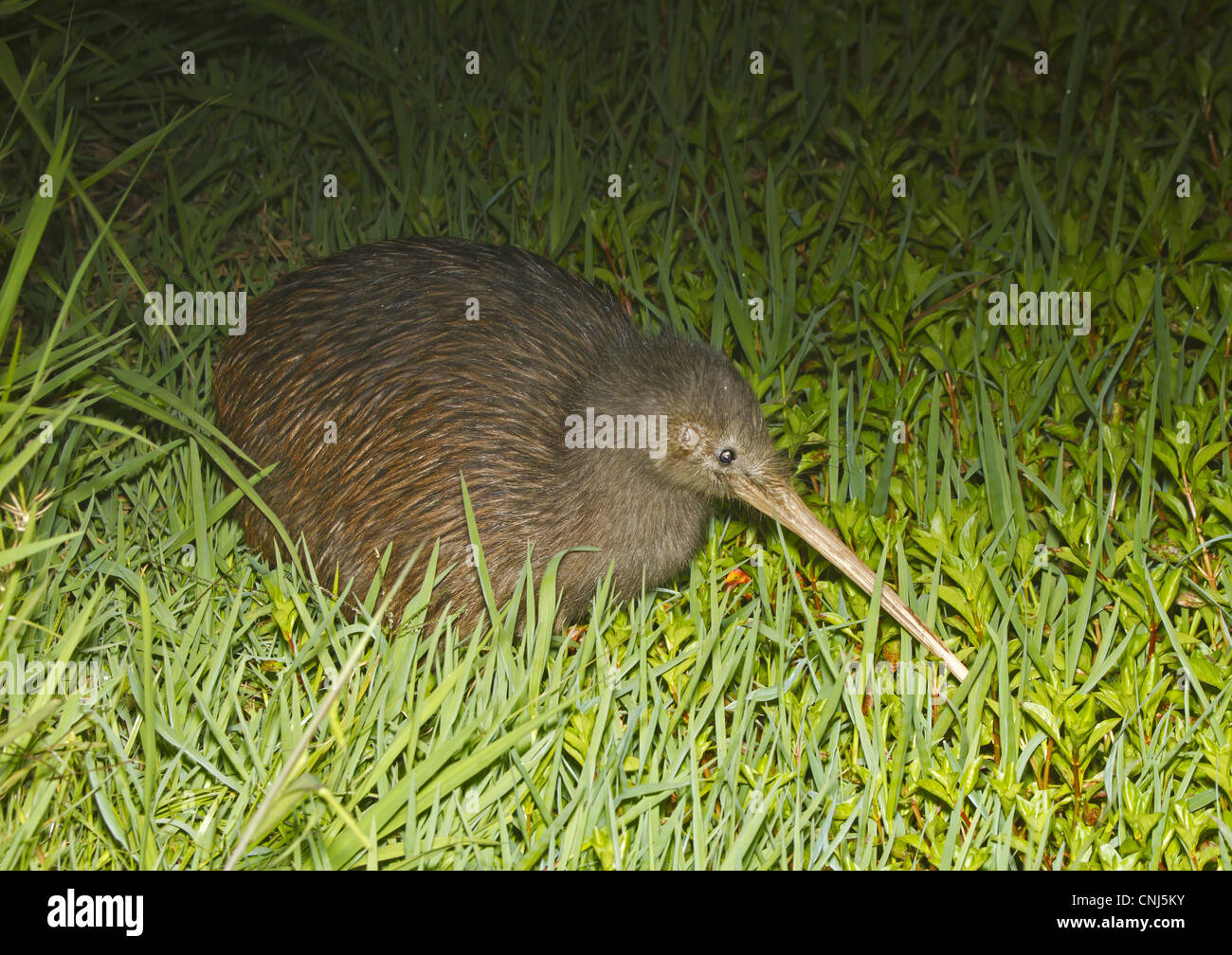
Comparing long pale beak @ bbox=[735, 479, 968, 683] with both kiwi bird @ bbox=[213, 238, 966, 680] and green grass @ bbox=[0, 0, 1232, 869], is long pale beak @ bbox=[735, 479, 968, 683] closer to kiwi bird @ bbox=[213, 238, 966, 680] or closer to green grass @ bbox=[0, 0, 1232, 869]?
kiwi bird @ bbox=[213, 238, 966, 680]

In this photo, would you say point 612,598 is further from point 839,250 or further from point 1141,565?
point 839,250

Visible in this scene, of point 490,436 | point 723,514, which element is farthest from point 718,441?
point 723,514

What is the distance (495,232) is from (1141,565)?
109 inches

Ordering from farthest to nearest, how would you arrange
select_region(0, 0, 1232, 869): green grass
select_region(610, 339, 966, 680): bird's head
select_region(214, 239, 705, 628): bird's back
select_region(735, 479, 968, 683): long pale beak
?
select_region(214, 239, 705, 628): bird's back < select_region(610, 339, 966, 680): bird's head < select_region(735, 479, 968, 683): long pale beak < select_region(0, 0, 1232, 869): green grass

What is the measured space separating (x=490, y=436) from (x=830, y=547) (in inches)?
36.7

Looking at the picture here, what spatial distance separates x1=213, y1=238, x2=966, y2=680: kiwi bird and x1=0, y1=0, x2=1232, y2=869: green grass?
16 centimetres

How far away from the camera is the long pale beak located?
3020 millimetres

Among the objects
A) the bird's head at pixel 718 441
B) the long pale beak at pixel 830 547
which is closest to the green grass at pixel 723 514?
the long pale beak at pixel 830 547

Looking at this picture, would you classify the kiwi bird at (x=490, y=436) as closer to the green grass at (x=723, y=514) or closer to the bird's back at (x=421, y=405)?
the bird's back at (x=421, y=405)

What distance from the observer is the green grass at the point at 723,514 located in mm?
2660

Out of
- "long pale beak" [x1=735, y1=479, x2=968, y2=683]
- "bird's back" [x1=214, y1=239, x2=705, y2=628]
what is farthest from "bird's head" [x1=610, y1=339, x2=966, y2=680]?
"bird's back" [x1=214, y1=239, x2=705, y2=628]

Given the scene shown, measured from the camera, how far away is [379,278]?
11.9ft

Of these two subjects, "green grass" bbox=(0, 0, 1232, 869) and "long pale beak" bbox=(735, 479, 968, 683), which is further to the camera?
"long pale beak" bbox=(735, 479, 968, 683)

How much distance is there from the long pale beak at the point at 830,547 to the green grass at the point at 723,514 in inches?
4.3
